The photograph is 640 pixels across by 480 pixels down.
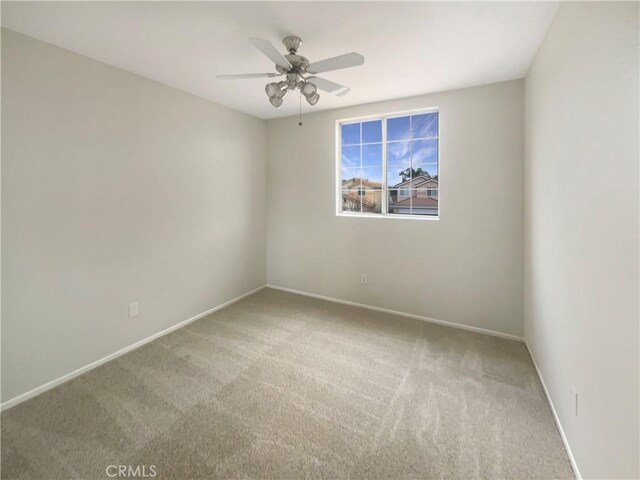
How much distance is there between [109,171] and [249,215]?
185 centimetres

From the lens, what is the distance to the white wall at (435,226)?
2824mm

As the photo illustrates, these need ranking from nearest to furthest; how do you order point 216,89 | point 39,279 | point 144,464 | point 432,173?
point 144,464, point 39,279, point 216,89, point 432,173

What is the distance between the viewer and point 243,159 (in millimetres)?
3908

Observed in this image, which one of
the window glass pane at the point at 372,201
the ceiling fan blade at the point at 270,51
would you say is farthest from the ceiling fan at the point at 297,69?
the window glass pane at the point at 372,201

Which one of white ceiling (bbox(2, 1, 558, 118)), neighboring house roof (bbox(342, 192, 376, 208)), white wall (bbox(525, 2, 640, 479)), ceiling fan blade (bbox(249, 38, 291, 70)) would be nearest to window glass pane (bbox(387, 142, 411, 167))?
neighboring house roof (bbox(342, 192, 376, 208))

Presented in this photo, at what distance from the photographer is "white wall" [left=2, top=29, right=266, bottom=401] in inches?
77.2

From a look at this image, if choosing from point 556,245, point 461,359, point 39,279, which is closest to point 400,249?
point 461,359

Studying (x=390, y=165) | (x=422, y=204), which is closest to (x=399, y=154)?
(x=390, y=165)

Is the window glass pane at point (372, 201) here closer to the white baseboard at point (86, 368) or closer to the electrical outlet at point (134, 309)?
the white baseboard at point (86, 368)

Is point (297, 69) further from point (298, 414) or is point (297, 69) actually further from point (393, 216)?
point (298, 414)

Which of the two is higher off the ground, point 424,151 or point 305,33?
point 305,33

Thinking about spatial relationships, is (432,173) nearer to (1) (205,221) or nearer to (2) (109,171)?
(1) (205,221)

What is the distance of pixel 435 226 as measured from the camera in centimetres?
320

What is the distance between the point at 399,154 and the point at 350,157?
0.64m
